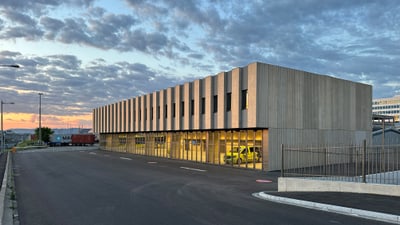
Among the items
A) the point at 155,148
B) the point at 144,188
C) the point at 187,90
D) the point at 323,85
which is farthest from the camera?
the point at 155,148

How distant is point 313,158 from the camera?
27.7 meters

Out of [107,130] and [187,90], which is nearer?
[187,90]

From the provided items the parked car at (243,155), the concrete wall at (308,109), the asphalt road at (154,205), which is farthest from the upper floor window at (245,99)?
the asphalt road at (154,205)

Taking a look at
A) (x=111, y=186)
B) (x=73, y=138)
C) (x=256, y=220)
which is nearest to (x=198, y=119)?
(x=111, y=186)

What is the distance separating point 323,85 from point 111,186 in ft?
68.9

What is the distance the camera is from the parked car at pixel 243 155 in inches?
1044

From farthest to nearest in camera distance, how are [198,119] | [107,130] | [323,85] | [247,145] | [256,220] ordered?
1. [107,130]
2. [198,119]
3. [323,85]
4. [247,145]
5. [256,220]

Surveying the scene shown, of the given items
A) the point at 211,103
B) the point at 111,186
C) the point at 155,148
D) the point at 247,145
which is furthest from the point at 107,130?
the point at 111,186

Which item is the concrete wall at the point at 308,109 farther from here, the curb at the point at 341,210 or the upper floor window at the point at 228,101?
the curb at the point at 341,210

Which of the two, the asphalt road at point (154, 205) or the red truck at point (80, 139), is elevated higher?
the asphalt road at point (154, 205)

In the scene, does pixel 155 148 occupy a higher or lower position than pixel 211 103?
lower

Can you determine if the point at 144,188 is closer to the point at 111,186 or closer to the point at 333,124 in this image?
the point at 111,186

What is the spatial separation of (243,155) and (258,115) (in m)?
4.55

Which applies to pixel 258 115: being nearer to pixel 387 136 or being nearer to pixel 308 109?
pixel 308 109
